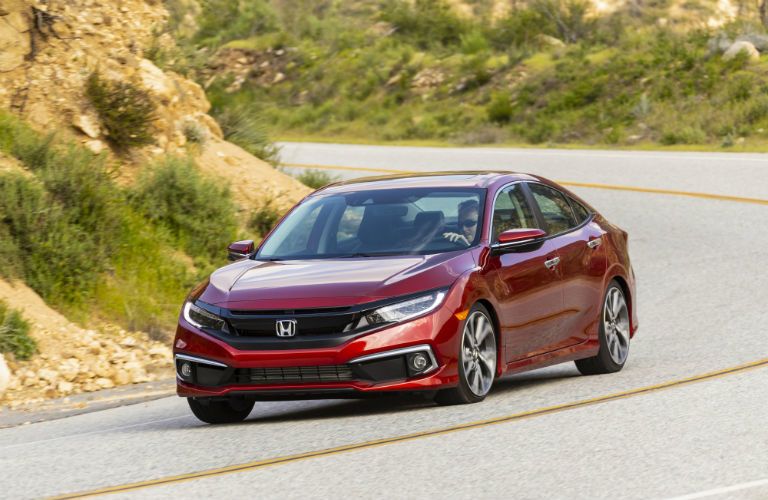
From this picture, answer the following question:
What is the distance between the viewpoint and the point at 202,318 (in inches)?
364

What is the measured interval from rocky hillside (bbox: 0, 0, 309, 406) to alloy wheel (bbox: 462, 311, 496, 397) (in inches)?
180

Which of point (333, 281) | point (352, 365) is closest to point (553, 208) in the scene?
point (333, 281)

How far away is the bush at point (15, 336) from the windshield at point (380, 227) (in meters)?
3.47

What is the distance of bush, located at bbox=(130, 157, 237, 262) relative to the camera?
17.0 metres

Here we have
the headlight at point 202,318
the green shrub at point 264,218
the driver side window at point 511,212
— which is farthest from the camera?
the green shrub at point 264,218

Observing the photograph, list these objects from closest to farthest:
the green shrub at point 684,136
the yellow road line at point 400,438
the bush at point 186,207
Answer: the yellow road line at point 400,438 → the bush at point 186,207 → the green shrub at point 684,136

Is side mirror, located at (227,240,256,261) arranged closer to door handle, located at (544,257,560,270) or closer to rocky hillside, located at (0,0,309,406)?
door handle, located at (544,257,560,270)

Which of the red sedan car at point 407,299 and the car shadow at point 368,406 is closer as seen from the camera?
the red sedan car at point 407,299

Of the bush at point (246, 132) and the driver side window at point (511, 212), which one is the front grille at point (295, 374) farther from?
the bush at point (246, 132)

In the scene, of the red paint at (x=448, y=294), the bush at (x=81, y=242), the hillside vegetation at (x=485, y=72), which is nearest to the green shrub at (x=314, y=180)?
the hillside vegetation at (x=485, y=72)

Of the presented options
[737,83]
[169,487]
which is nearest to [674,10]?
[737,83]

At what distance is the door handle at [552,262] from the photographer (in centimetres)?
1040

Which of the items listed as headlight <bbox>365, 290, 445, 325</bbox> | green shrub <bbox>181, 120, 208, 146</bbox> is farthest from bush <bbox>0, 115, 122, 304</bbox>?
headlight <bbox>365, 290, 445, 325</bbox>

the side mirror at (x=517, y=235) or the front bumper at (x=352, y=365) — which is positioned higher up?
the side mirror at (x=517, y=235)
